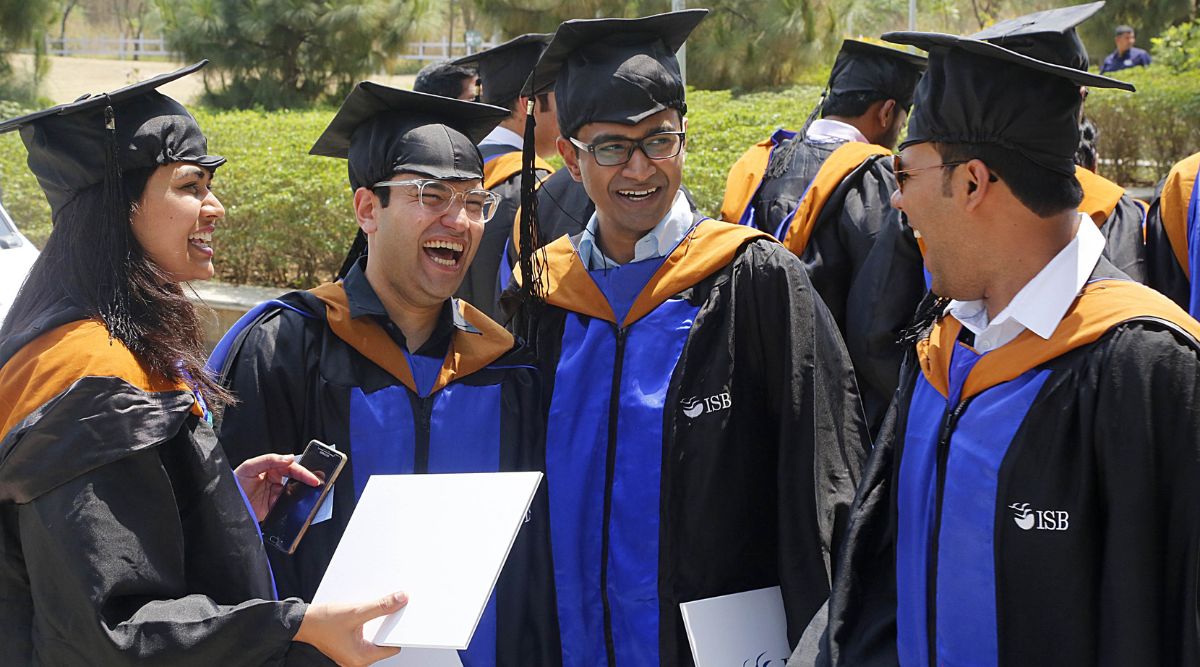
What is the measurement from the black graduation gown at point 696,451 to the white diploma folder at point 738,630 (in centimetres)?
5

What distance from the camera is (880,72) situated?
502 centimetres

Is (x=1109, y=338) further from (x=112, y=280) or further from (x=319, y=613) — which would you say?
(x=112, y=280)

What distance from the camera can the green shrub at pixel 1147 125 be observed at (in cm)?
1338

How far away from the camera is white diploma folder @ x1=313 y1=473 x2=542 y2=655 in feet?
6.95

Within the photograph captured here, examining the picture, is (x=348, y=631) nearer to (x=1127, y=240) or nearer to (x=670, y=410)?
(x=670, y=410)

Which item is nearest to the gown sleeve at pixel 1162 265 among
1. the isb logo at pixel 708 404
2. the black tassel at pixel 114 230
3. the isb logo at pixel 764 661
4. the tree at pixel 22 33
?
the isb logo at pixel 708 404

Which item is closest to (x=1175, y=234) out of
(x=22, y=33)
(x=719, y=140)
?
(x=719, y=140)

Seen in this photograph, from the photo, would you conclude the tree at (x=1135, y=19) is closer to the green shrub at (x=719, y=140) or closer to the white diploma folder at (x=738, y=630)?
the green shrub at (x=719, y=140)

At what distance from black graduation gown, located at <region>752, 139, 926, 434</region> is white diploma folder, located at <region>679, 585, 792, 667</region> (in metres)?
1.48

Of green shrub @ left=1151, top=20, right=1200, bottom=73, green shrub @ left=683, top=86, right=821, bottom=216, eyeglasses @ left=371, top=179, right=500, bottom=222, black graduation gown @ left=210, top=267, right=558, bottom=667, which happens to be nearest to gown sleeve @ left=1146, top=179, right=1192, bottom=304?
black graduation gown @ left=210, top=267, right=558, bottom=667

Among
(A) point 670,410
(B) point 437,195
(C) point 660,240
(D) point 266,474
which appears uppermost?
(B) point 437,195

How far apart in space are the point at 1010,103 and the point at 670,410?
99cm

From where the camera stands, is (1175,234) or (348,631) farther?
(1175,234)

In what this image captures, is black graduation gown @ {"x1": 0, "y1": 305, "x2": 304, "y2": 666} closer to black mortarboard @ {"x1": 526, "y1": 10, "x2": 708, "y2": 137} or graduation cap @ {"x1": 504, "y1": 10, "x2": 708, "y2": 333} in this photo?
graduation cap @ {"x1": 504, "y1": 10, "x2": 708, "y2": 333}
